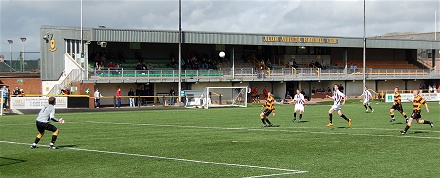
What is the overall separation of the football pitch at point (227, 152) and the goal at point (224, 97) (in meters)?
24.4

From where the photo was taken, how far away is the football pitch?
46.9 feet

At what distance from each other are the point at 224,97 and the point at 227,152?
3652 centimetres

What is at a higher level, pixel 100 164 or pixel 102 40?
pixel 102 40

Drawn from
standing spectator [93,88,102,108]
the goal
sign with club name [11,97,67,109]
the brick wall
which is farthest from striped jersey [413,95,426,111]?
the brick wall

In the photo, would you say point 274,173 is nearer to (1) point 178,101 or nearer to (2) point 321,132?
(2) point 321,132

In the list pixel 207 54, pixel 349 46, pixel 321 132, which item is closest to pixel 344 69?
pixel 349 46

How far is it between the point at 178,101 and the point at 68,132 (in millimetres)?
27287

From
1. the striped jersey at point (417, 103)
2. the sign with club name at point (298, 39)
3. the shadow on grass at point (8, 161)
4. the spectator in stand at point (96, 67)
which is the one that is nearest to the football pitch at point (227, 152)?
the shadow on grass at point (8, 161)

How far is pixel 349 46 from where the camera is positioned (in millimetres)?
71500

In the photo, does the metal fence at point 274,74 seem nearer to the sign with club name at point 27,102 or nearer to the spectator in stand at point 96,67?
the spectator in stand at point 96,67

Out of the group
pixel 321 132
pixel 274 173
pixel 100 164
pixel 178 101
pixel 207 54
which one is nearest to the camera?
pixel 274 173

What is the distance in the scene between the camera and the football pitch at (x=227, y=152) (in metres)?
14.3

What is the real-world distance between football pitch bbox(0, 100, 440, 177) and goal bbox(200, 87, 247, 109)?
24.4m

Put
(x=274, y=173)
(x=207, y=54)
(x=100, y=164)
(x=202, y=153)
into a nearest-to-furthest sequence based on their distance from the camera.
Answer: (x=274, y=173) → (x=100, y=164) → (x=202, y=153) → (x=207, y=54)
